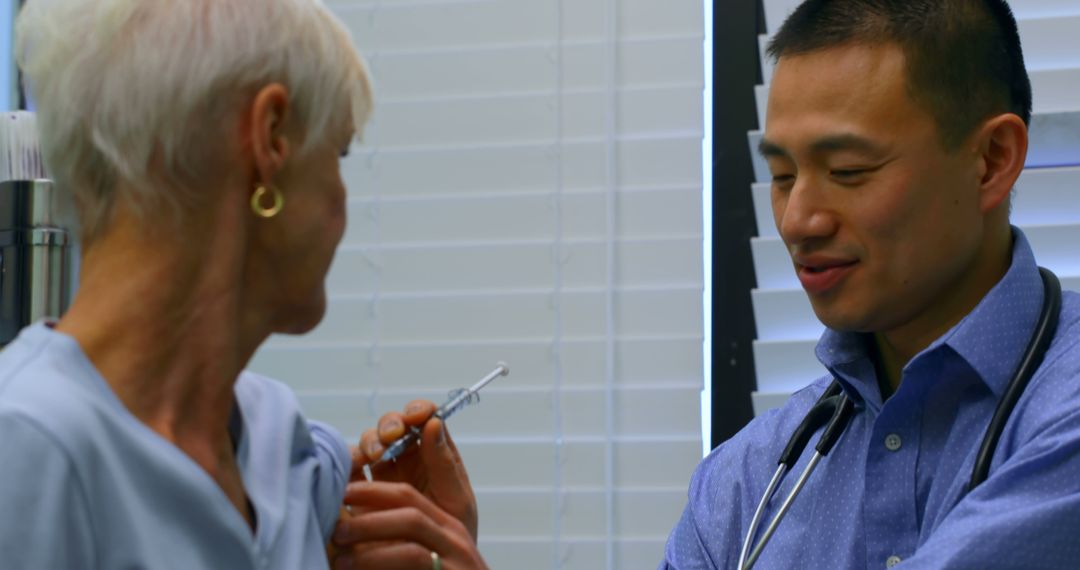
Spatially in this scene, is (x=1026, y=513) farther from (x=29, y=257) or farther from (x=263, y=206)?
(x=29, y=257)

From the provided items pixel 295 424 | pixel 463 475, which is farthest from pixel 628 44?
pixel 295 424

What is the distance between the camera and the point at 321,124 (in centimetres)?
108

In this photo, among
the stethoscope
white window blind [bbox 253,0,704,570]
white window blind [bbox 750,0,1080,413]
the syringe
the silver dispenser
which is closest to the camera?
the syringe

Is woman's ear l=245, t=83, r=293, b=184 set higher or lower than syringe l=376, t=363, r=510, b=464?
higher

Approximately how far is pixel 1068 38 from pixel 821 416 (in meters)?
0.86

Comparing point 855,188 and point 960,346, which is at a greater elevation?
point 855,188

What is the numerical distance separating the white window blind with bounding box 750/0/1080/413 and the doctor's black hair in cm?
50

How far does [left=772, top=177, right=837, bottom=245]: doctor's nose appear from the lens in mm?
1504

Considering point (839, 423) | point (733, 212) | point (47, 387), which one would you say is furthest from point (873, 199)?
point (47, 387)

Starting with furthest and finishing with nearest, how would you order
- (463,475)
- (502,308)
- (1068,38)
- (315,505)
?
(502,308) < (1068,38) < (463,475) < (315,505)

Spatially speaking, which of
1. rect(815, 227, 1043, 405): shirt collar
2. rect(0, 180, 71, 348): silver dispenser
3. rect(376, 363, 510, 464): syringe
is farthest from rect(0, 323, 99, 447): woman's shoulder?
rect(815, 227, 1043, 405): shirt collar

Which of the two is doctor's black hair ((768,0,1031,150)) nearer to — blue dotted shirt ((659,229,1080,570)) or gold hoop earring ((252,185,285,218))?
blue dotted shirt ((659,229,1080,570))

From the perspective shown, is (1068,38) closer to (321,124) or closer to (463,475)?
(463,475)

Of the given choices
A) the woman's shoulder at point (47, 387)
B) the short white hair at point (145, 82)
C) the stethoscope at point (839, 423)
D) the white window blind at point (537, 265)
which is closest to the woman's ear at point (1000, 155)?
the stethoscope at point (839, 423)
